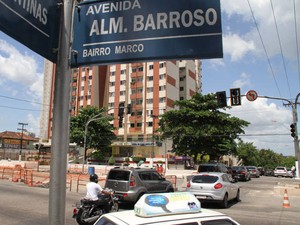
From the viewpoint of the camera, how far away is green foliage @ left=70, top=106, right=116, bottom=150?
206 ft

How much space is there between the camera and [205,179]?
53.4 ft

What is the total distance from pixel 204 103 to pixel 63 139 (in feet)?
164

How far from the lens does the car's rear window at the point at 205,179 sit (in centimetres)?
1602

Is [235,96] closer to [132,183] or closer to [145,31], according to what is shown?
[132,183]

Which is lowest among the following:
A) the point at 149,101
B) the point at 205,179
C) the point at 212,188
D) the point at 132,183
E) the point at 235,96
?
the point at 212,188

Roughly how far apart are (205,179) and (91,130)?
49595 millimetres

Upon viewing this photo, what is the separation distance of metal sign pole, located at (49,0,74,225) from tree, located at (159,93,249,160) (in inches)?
1836

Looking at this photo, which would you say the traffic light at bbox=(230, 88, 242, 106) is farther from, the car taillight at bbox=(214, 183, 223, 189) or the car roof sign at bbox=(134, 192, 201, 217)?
the car roof sign at bbox=(134, 192, 201, 217)

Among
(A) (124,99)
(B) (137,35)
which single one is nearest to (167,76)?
(A) (124,99)

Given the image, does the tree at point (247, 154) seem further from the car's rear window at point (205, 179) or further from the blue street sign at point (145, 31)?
the blue street sign at point (145, 31)

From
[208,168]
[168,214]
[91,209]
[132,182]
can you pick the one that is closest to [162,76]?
[208,168]

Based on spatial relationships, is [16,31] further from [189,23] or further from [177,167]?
[177,167]

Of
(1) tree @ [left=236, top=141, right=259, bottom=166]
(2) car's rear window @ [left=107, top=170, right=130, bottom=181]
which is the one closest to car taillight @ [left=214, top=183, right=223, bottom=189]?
(2) car's rear window @ [left=107, top=170, right=130, bottom=181]

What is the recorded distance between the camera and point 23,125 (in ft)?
277
